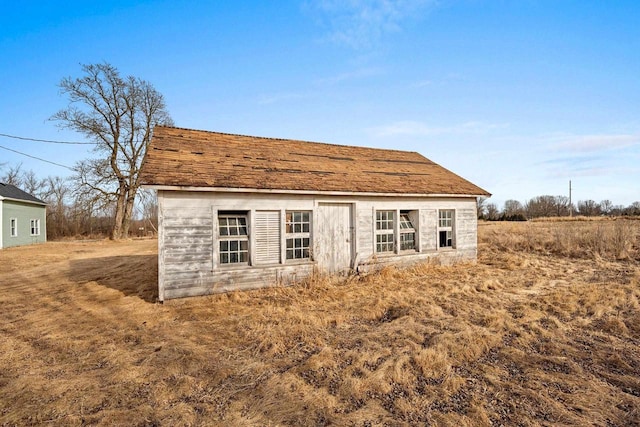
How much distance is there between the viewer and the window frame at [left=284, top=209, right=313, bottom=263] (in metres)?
9.35

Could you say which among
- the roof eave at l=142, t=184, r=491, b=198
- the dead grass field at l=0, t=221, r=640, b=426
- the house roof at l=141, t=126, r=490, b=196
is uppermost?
the house roof at l=141, t=126, r=490, b=196

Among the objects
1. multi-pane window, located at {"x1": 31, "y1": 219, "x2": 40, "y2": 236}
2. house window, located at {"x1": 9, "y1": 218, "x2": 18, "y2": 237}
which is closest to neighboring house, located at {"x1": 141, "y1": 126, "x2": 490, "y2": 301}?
house window, located at {"x1": 9, "y1": 218, "x2": 18, "y2": 237}

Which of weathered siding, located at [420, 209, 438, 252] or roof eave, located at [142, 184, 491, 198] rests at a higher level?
roof eave, located at [142, 184, 491, 198]

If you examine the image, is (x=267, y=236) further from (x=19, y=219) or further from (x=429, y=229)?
(x=19, y=219)

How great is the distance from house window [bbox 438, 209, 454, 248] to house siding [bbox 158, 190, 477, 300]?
1.58m

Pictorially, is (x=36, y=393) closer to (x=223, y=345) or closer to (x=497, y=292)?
(x=223, y=345)

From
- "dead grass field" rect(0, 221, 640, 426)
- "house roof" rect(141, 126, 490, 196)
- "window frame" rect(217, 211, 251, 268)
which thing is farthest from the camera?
"window frame" rect(217, 211, 251, 268)

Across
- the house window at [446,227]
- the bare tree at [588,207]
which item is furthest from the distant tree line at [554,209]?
the house window at [446,227]

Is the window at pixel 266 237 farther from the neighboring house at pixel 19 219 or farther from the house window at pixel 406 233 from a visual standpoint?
the neighboring house at pixel 19 219

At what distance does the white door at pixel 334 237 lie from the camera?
977 centimetres

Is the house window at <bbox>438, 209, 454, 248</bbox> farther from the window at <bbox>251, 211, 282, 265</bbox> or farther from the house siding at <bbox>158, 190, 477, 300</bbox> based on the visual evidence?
the window at <bbox>251, 211, 282, 265</bbox>

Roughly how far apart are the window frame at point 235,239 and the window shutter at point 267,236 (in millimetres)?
235

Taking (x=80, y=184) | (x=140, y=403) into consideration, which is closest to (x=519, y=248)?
(x=140, y=403)

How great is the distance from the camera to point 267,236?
8.95 m
